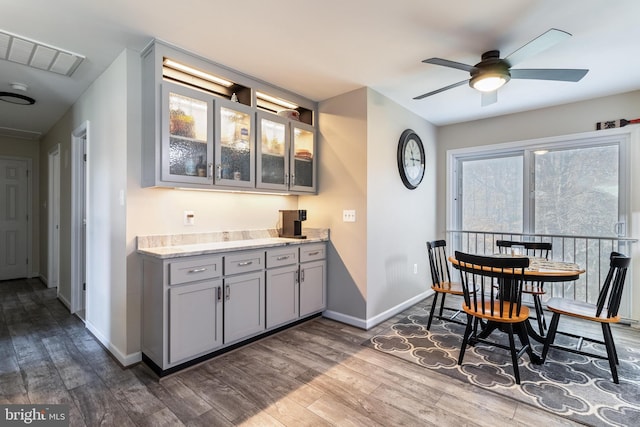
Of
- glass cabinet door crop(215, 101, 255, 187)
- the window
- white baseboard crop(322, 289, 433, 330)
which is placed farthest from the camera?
the window

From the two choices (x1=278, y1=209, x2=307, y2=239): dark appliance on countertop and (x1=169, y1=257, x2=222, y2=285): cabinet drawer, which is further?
(x1=278, y1=209, x2=307, y2=239): dark appliance on countertop

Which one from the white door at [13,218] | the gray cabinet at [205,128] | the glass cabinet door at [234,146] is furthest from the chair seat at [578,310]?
the white door at [13,218]

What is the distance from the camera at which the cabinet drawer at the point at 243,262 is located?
2.58 m

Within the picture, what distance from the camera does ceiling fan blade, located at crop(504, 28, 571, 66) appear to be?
1818 millimetres

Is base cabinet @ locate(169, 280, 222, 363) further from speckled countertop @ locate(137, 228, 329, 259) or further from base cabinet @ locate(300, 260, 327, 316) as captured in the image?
base cabinet @ locate(300, 260, 327, 316)

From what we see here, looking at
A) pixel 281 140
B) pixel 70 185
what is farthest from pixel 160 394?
pixel 70 185

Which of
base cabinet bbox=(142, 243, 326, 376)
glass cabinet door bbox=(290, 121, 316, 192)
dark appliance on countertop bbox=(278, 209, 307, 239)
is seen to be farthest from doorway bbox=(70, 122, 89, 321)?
glass cabinet door bbox=(290, 121, 316, 192)

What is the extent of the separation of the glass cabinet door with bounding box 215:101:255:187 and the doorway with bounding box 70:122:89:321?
6.82ft

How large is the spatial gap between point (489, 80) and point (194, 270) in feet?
9.03

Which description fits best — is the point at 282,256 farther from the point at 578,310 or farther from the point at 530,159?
the point at 530,159

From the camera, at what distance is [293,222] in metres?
3.48

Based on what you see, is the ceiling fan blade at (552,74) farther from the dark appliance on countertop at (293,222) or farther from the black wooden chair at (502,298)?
the dark appliance on countertop at (293,222)

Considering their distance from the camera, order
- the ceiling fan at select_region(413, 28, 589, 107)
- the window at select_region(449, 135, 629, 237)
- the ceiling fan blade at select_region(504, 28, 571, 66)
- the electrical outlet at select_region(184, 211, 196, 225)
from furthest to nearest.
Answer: the window at select_region(449, 135, 629, 237) < the electrical outlet at select_region(184, 211, 196, 225) < the ceiling fan at select_region(413, 28, 589, 107) < the ceiling fan blade at select_region(504, 28, 571, 66)

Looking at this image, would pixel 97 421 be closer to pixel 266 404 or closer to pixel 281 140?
pixel 266 404
